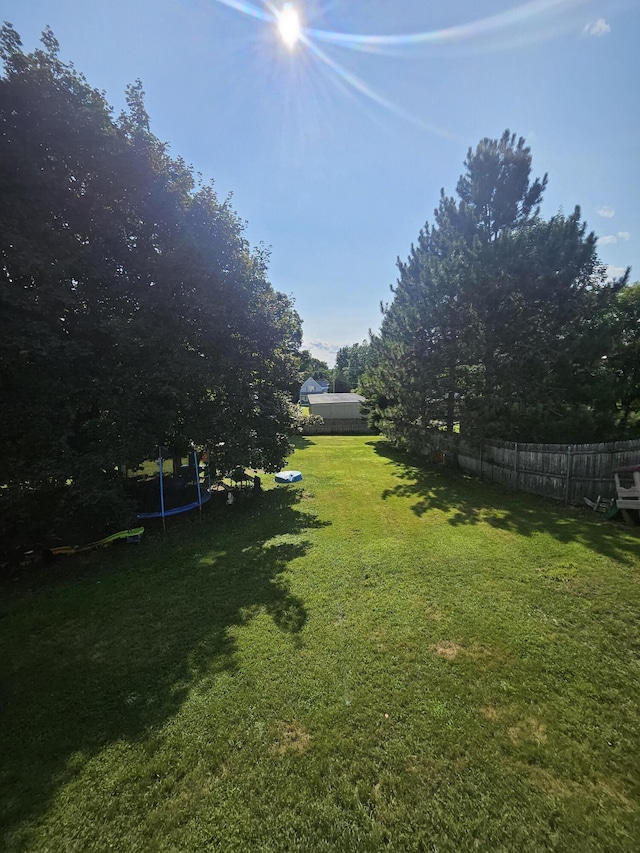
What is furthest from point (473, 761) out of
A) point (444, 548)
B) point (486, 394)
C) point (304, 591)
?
point (486, 394)

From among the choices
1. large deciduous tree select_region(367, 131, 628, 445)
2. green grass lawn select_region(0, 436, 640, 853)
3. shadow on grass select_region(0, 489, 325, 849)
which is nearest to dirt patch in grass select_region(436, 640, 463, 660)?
green grass lawn select_region(0, 436, 640, 853)

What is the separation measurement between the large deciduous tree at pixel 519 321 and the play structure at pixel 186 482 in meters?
9.07

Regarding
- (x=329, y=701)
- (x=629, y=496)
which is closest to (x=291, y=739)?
(x=329, y=701)

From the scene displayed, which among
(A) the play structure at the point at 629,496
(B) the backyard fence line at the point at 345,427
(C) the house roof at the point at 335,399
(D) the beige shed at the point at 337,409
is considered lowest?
(B) the backyard fence line at the point at 345,427

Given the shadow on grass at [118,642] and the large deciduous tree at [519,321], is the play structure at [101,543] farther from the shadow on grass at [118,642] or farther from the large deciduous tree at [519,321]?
the large deciduous tree at [519,321]

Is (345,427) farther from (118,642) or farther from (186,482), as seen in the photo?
(118,642)

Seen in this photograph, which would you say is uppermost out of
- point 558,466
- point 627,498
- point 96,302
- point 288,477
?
point 96,302

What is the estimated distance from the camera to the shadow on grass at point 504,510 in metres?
7.07

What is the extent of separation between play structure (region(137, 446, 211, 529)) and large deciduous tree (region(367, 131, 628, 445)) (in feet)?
29.8

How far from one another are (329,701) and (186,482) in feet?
27.2

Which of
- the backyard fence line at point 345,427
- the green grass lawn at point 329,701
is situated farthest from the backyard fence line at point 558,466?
the backyard fence line at point 345,427

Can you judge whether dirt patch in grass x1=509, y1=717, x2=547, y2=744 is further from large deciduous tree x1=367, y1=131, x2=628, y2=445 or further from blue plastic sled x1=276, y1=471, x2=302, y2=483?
blue plastic sled x1=276, y1=471, x2=302, y2=483

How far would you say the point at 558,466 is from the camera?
9.78 metres

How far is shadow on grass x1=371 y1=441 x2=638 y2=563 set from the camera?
7073 millimetres
